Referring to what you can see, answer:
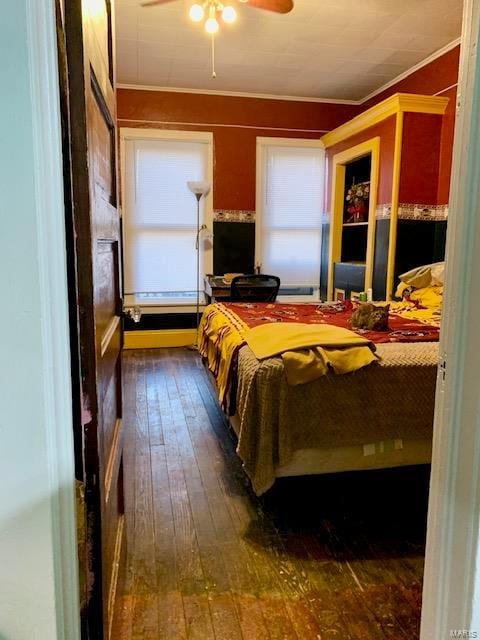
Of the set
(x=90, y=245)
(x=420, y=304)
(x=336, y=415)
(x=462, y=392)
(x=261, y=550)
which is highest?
(x=90, y=245)

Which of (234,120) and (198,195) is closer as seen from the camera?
(198,195)

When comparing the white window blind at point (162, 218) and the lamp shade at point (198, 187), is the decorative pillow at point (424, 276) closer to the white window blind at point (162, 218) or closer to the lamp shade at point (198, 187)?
the lamp shade at point (198, 187)

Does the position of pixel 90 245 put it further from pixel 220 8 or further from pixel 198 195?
pixel 198 195

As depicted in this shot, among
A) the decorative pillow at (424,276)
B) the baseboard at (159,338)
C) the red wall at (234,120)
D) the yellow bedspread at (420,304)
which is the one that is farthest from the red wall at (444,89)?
the baseboard at (159,338)

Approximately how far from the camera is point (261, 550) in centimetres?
198

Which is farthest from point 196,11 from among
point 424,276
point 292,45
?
point 424,276

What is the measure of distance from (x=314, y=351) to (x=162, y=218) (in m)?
3.61

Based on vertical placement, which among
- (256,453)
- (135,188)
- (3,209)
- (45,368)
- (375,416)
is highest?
(135,188)

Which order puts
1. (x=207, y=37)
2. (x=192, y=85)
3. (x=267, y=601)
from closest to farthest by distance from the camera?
1. (x=267, y=601)
2. (x=207, y=37)
3. (x=192, y=85)

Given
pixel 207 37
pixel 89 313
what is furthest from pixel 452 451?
pixel 207 37

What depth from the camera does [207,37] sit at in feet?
12.9

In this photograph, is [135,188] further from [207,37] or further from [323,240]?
[323,240]

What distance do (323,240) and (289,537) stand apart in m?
4.14

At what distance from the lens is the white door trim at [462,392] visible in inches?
38.8
